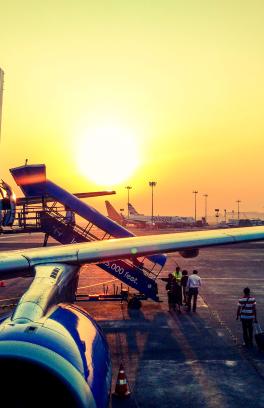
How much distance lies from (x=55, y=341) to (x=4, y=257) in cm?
443

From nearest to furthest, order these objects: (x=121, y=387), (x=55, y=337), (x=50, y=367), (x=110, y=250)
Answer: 1. (x=50, y=367)
2. (x=55, y=337)
3. (x=110, y=250)
4. (x=121, y=387)

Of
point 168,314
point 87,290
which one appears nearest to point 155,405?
point 168,314

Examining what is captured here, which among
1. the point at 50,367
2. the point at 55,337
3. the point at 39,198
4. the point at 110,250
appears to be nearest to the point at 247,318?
the point at 110,250

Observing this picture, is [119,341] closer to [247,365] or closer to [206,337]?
[206,337]

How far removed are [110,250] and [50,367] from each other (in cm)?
513

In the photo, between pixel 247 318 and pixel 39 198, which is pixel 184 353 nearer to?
pixel 247 318

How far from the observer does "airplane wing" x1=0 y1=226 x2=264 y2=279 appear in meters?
9.10

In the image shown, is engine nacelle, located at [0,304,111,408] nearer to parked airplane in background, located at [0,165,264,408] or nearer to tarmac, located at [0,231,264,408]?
parked airplane in background, located at [0,165,264,408]

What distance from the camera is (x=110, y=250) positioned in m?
10.1

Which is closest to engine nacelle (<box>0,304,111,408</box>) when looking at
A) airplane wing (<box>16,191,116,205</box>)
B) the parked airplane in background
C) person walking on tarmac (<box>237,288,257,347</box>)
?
the parked airplane in background

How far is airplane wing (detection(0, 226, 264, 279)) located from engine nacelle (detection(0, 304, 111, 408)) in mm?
2757

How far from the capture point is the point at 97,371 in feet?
20.1

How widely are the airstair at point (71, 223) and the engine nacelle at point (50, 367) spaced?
45.8 ft

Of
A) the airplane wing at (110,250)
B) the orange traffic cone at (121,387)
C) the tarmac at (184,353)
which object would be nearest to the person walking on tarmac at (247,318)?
the tarmac at (184,353)
